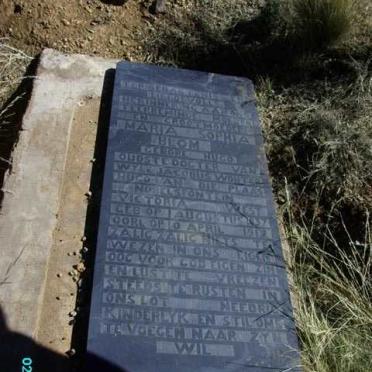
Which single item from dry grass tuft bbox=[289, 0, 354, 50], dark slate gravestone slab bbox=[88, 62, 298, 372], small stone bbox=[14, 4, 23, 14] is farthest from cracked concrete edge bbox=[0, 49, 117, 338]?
dry grass tuft bbox=[289, 0, 354, 50]

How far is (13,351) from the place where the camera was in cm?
207

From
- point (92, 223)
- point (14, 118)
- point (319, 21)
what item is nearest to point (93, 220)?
point (92, 223)

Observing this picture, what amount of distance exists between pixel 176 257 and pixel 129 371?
55cm

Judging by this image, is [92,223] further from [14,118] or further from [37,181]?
[14,118]

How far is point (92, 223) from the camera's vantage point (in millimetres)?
2570

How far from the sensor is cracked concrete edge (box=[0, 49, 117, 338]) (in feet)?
7.43

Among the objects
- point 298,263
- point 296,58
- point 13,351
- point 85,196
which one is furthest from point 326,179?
point 13,351

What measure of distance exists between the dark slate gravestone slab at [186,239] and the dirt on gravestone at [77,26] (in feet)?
2.31

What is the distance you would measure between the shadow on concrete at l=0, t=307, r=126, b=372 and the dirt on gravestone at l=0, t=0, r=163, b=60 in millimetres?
2076

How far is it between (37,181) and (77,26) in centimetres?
155

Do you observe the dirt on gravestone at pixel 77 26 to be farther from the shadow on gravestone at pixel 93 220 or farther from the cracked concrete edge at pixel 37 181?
the shadow on gravestone at pixel 93 220

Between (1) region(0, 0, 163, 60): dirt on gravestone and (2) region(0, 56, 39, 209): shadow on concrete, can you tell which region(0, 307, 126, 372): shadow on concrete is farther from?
(1) region(0, 0, 163, 60): dirt on gravestone
